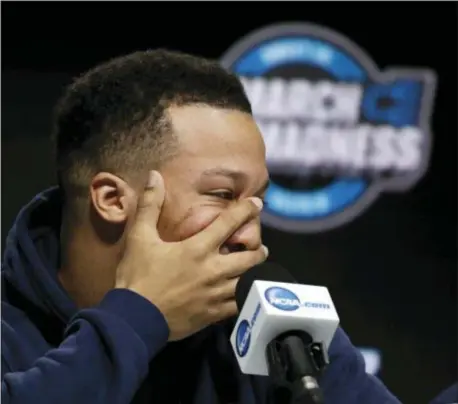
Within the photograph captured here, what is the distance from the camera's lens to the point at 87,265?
1129mm

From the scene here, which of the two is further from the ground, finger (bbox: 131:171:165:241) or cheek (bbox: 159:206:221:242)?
finger (bbox: 131:171:165:241)

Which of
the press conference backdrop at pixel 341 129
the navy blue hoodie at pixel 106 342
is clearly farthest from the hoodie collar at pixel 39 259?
the press conference backdrop at pixel 341 129

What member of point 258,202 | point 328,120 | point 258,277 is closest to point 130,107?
point 258,202

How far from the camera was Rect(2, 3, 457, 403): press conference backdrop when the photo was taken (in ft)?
8.10

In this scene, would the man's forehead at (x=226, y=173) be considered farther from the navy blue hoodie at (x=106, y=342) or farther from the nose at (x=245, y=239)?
the navy blue hoodie at (x=106, y=342)

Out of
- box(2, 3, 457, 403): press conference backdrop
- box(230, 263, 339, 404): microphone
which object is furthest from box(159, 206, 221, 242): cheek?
box(2, 3, 457, 403): press conference backdrop

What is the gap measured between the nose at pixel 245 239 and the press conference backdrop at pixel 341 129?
57.5 inches

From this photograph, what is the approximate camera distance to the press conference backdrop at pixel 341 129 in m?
2.47

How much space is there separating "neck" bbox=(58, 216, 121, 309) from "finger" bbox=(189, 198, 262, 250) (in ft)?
0.58

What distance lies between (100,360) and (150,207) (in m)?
0.19

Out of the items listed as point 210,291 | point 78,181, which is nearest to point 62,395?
point 210,291

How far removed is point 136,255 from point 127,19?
1641mm

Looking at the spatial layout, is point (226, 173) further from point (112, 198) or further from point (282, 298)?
point (282, 298)

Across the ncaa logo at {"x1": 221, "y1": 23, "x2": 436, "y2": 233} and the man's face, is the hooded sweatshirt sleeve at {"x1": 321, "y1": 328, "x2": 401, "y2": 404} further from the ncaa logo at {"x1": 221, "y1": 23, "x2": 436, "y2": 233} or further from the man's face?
the ncaa logo at {"x1": 221, "y1": 23, "x2": 436, "y2": 233}
